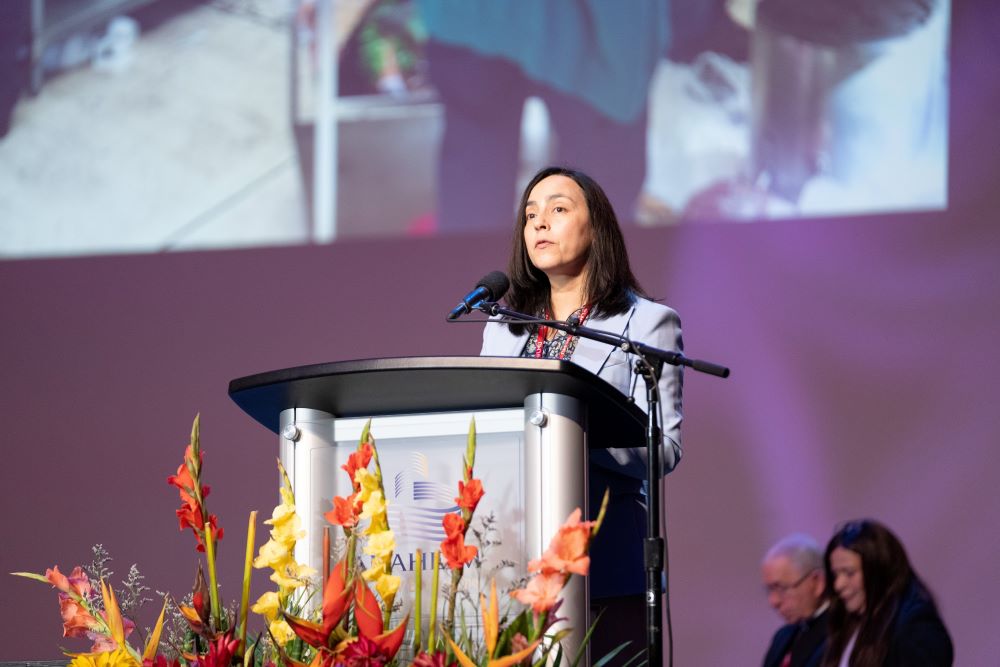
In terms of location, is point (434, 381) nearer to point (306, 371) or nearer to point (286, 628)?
point (306, 371)

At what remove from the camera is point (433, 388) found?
1.55m

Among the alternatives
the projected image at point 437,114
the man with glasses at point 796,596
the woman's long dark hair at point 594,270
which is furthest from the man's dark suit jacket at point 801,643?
the woman's long dark hair at point 594,270

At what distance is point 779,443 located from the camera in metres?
3.60

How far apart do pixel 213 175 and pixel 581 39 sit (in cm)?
129

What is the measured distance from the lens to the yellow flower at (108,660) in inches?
57.9

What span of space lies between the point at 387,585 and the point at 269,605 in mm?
172

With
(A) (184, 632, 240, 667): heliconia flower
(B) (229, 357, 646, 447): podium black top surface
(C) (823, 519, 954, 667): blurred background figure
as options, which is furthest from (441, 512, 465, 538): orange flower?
(C) (823, 519, 954, 667): blurred background figure

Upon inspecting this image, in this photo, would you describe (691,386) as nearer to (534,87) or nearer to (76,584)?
(534,87)

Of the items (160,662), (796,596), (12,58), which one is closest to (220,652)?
(160,662)

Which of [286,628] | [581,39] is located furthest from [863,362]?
[286,628]

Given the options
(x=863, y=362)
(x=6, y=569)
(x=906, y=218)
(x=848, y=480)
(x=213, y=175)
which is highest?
(x=213, y=175)

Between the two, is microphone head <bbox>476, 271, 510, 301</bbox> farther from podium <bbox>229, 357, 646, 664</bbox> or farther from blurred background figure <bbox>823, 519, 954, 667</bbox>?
blurred background figure <bbox>823, 519, 954, 667</bbox>

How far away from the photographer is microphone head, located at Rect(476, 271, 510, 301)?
1.87 meters

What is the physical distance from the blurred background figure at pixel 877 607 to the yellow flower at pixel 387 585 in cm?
220
